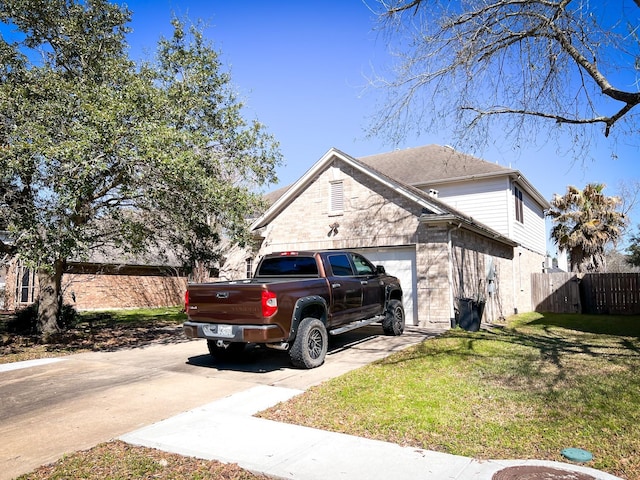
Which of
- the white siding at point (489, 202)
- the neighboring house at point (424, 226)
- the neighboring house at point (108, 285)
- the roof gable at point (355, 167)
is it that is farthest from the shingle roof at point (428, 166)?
the neighboring house at point (108, 285)

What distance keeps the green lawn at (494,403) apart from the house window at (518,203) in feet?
37.5

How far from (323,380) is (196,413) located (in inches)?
88.6

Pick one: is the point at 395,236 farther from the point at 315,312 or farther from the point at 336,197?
the point at 315,312

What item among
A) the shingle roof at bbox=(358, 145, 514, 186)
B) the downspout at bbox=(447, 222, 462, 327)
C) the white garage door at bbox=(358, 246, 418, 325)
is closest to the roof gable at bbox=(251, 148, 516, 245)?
the downspout at bbox=(447, 222, 462, 327)

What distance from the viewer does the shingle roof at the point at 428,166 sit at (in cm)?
1969

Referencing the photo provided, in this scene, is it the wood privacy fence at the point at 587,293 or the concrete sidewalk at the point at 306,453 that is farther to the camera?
the wood privacy fence at the point at 587,293

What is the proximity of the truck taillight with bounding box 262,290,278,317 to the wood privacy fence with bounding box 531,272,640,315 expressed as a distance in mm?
19303

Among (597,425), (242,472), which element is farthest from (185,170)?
(597,425)

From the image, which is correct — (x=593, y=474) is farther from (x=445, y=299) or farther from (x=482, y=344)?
(x=445, y=299)

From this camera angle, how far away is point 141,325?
15750mm

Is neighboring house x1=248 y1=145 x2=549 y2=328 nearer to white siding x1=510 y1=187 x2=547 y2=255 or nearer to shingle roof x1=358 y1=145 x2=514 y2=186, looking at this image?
shingle roof x1=358 y1=145 x2=514 y2=186

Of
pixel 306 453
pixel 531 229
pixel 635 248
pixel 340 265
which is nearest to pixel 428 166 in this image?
pixel 531 229

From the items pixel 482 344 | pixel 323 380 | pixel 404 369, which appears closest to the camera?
pixel 323 380

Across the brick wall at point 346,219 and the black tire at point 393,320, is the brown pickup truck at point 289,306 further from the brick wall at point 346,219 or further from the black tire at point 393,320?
the brick wall at point 346,219
